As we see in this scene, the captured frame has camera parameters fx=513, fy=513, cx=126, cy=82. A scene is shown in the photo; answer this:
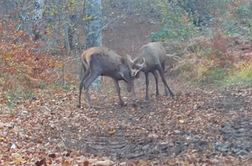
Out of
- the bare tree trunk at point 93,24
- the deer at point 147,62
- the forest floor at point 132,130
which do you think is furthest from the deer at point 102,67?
the bare tree trunk at point 93,24

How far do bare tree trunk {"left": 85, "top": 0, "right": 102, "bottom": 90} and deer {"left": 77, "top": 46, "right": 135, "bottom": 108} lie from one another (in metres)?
3.82

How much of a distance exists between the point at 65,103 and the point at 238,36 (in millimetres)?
8598

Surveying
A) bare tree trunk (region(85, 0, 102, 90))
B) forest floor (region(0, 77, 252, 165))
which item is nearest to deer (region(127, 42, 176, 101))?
forest floor (region(0, 77, 252, 165))

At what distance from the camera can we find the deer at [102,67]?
12.2 metres

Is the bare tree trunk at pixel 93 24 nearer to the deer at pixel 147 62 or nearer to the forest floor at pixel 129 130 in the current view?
the forest floor at pixel 129 130

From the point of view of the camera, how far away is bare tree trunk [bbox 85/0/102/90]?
54.2ft

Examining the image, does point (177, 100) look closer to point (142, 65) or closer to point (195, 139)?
point (142, 65)

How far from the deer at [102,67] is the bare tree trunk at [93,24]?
3.82m

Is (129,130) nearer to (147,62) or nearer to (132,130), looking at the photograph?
(132,130)

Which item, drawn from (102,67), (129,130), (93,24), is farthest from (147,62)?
(93,24)

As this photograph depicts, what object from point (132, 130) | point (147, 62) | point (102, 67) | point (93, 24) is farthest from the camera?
point (93, 24)

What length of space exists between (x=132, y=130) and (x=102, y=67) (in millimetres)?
2868

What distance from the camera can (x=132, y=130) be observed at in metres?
9.88

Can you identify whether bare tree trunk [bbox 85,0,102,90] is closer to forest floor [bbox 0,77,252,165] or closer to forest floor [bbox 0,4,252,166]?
forest floor [bbox 0,4,252,166]
